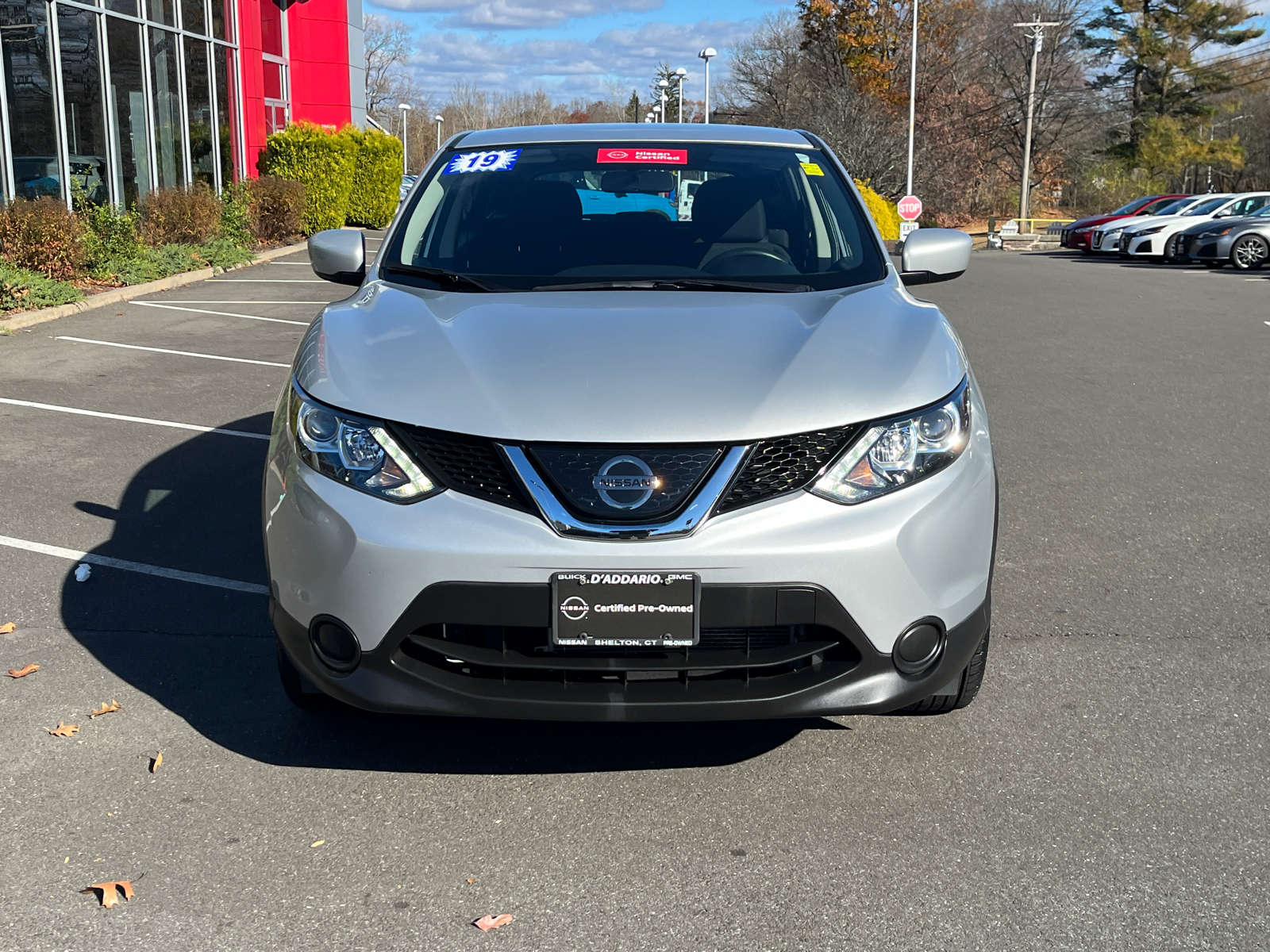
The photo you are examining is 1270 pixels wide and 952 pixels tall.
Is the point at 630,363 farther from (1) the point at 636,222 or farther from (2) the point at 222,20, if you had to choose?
(2) the point at 222,20

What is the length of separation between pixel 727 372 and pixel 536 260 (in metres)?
1.27

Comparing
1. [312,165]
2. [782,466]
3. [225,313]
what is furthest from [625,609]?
[312,165]

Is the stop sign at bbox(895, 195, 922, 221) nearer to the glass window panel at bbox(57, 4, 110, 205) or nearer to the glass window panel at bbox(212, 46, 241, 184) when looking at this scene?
the glass window panel at bbox(212, 46, 241, 184)

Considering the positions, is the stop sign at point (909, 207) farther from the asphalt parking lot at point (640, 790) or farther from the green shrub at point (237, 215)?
the asphalt parking lot at point (640, 790)

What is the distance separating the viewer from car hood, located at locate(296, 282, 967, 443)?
293cm

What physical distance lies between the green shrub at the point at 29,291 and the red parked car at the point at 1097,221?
28.9 m

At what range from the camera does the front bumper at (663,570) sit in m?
2.84

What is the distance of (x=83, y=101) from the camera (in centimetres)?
1828

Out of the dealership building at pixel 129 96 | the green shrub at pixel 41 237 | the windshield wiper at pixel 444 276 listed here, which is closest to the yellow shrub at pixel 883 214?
the dealership building at pixel 129 96

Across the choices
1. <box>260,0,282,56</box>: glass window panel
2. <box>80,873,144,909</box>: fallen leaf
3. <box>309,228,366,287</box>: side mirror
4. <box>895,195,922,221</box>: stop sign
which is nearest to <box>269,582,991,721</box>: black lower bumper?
<box>80,873,144,909</box>: fallen leaf

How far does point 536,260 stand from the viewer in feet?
13.7

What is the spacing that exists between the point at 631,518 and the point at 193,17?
22968 mm

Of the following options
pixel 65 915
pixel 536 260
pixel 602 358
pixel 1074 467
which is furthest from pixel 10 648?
pixel 1074 467

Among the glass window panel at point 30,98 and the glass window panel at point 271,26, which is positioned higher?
the glass window panel at point 271,26
